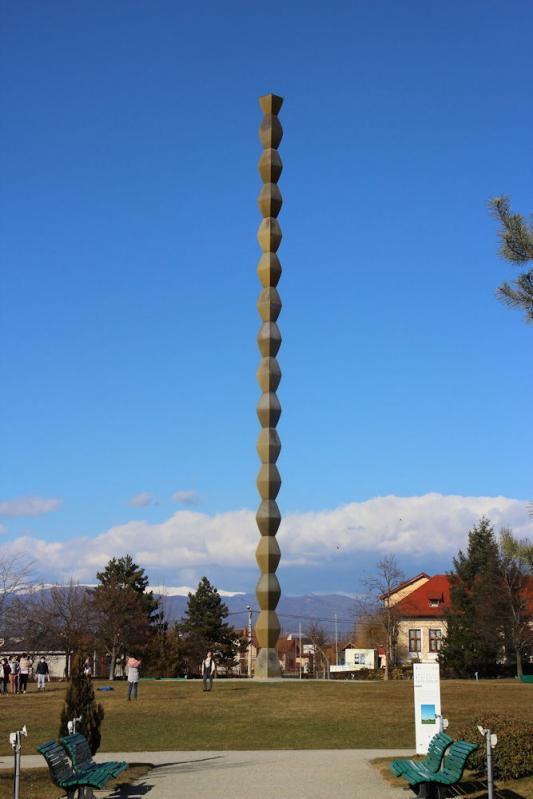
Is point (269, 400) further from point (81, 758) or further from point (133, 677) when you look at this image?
point (81, 758)

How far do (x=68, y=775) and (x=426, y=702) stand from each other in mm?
6340

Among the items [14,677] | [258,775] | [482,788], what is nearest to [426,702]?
[482,788]

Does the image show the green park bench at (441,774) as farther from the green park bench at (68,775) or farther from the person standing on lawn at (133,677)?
the person standing on lawn at (133,677)

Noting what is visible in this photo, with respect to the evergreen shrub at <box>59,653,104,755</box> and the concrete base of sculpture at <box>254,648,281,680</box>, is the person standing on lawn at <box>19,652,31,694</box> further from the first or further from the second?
the evergreen shrub at <box>59,653,104,755</box>

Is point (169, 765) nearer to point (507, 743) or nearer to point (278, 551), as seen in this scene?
point (507, 743)

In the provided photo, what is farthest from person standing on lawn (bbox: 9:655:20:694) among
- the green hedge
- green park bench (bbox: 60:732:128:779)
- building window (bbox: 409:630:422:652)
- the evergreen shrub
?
building window (bbox: 409:630:422:652)

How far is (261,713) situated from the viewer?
25.9 metres

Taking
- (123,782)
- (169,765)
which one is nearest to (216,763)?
(169,765)

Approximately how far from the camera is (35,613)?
223 feet

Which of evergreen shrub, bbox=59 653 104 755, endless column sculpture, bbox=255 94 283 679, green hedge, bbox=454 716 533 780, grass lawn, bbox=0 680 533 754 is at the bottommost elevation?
grass lawn, bbox=0 680 533 754

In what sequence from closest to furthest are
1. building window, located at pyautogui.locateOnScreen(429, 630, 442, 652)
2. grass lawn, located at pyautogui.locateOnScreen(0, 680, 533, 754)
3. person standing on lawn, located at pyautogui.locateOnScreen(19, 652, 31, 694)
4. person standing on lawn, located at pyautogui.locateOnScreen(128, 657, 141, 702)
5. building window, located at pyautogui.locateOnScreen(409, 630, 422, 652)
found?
grass lawn, located at pyautogui.locateOnScreen(0, 680, 533, 754) < person standing on lawn, located at pyautogui.locateOnScreen(128, 657, 141, 702) < person standing on lawn, located at pyautogui.locateOnScreen(19, 652, 31, 694) < building window, located at pyautogui.locateOnScreen(429, 630, 442, 652) < building window, located at pyautogui.locateOnScreen(409, 630, 422, 652)

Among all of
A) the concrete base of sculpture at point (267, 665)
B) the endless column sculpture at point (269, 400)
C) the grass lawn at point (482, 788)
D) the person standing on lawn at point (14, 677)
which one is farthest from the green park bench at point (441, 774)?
the endless column sculpture at point (269, 400)

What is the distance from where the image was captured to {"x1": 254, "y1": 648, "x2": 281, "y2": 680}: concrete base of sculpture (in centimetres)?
3694

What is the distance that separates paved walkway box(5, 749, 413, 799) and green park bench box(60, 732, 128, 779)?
0.58 metres
